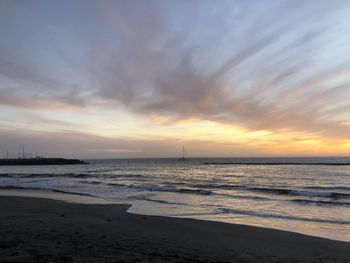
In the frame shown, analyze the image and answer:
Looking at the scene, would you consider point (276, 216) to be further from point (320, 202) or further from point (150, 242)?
point (150, 242)

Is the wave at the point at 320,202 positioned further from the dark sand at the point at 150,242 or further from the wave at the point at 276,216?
the dark sand at the point at 150,242

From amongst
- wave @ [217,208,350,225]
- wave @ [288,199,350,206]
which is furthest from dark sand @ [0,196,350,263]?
wave @ [288,199,350,206]

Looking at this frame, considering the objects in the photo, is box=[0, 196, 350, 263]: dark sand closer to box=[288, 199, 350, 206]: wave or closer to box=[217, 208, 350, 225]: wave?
box=[217, 208, 350, 225]: wave

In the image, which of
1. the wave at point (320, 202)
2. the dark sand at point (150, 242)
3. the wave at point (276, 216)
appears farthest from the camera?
the wave at point (320, 202)

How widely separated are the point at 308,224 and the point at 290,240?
3.67m

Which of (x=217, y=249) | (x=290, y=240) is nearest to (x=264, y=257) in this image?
(x=217, y=249)

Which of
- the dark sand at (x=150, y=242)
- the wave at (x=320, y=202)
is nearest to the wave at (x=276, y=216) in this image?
the dark sand at (x=150, y=242)

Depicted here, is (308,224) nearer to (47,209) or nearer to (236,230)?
(236,230)

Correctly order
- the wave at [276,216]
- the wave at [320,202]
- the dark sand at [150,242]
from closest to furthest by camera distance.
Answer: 1. the dark sand at [150,242]
2. the wave at [276,216]
3. the wave at [320,202]

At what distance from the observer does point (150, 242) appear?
936cm

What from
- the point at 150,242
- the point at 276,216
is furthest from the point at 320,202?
the point at 150,242

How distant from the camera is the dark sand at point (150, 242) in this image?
7.43 metres

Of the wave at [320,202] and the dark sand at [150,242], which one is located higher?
the dark sand at [150,242]

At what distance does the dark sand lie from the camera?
7434mm
